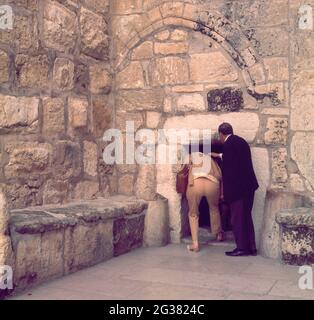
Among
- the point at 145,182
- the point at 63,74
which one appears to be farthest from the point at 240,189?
the point at 63,74

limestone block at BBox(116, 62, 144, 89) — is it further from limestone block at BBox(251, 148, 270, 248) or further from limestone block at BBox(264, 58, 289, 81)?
limestone block at BBox(251, 148, 270, 248)

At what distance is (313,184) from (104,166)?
2234mm

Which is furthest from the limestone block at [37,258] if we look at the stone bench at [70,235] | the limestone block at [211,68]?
the limestone block at [211,68]

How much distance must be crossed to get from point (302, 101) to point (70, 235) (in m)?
2.64

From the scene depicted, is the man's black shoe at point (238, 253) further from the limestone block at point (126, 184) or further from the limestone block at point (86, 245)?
the limestone block at point (126, 184)

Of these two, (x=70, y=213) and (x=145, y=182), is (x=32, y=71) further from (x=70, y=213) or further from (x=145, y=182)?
(x=145, y=182)

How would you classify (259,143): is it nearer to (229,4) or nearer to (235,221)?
(235,221)

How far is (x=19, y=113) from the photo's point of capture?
4.35 meters

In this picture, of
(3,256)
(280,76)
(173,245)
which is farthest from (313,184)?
(3,256)

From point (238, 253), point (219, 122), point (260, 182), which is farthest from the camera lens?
point (219, 122)

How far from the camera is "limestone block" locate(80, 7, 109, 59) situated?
5.33 meters

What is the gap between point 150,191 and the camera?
565 centimetres
